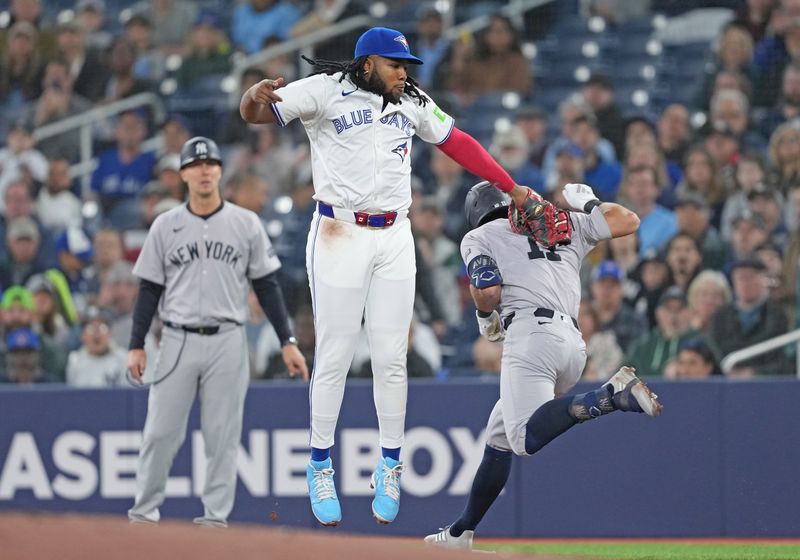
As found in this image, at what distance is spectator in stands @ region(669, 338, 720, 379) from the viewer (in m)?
10.1

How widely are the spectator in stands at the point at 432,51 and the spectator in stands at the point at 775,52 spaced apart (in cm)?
273

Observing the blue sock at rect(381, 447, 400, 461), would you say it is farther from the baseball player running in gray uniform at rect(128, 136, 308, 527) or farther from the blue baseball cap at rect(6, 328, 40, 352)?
the blue baseball cap at rect(6, 328, 40, 352)

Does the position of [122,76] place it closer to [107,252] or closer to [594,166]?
[107,252]

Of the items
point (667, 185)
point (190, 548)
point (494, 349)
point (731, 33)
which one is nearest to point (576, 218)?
point (190, 548)

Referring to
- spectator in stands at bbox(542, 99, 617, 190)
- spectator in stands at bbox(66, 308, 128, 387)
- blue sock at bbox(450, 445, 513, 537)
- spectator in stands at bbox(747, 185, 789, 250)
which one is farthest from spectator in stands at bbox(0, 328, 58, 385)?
spectator in stands at bbox(747, 185, 789, 250)

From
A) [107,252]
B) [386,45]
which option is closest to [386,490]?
[386,45]

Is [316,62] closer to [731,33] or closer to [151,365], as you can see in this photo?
[151,365]

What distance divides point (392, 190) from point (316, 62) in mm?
687

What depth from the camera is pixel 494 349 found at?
1055 cm

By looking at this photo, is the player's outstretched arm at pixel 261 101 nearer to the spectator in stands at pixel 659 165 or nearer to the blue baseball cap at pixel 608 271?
the blue baseball cap at pixel 608 271

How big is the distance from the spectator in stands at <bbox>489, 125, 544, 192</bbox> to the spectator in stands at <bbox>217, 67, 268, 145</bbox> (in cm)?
211

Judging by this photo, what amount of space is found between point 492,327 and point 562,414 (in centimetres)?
66

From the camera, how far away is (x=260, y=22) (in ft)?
44.8

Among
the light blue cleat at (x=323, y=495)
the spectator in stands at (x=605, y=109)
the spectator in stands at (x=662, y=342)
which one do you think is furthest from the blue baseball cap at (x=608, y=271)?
the light blue cleat at (x=323, y=495)
